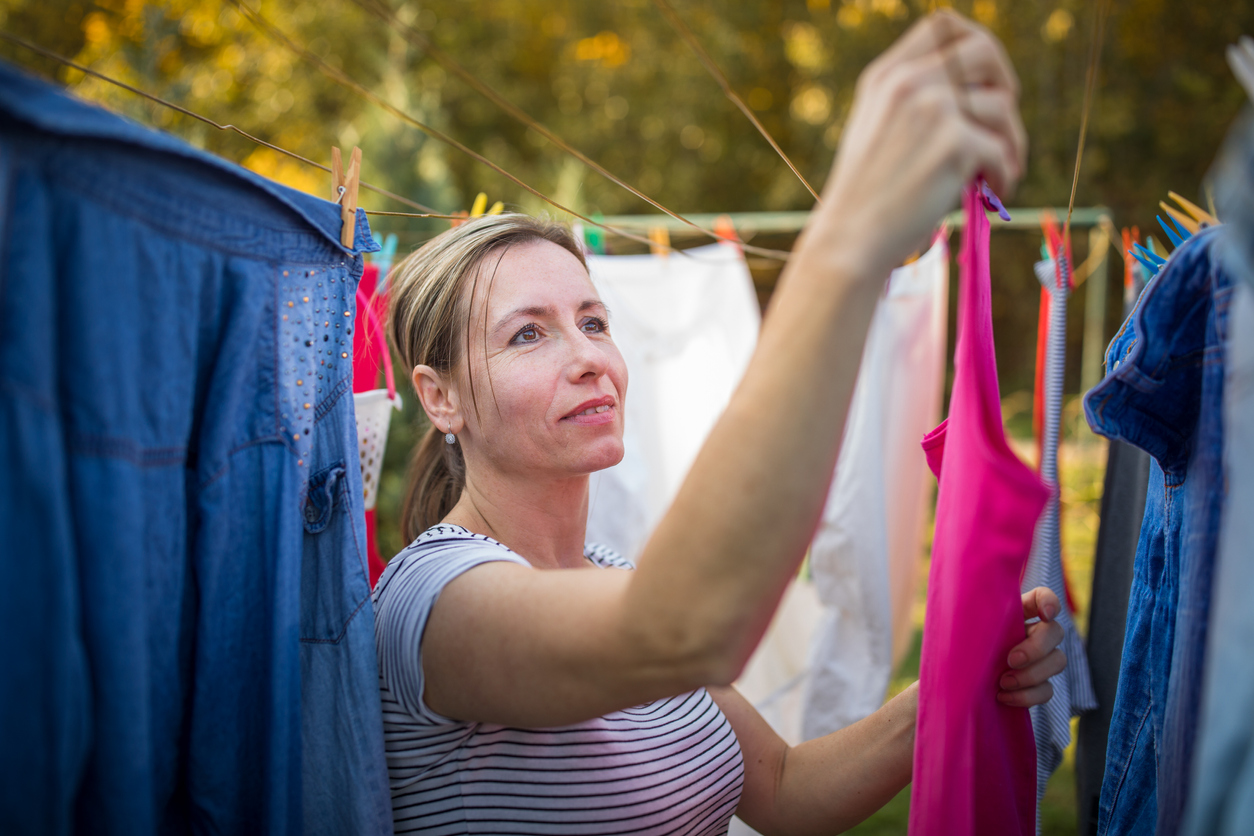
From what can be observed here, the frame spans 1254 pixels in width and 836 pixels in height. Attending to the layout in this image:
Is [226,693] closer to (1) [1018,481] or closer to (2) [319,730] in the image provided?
(2) [319,730]

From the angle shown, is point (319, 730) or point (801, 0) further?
point (801, 0)

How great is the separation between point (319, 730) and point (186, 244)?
65 cm

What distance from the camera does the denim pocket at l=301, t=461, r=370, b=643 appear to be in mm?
1117

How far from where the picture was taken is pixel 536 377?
132 centimetres

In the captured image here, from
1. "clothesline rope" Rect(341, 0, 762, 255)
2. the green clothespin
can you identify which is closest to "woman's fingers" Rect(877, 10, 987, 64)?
"clothesline rope" Rect(341, 0, 762, 255)

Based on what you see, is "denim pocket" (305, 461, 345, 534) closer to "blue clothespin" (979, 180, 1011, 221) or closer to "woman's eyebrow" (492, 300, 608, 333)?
"woman's eyebrow" (492, 300, 608, 333)

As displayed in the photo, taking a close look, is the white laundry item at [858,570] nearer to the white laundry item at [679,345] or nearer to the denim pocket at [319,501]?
the white laundry item at [679,345]

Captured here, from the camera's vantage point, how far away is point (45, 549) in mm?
758

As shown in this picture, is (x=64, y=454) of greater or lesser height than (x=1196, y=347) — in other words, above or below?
below

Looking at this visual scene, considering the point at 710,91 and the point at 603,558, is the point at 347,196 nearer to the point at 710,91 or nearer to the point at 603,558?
the point at 603,558

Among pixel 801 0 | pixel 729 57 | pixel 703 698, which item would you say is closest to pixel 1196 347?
pixel 703 698

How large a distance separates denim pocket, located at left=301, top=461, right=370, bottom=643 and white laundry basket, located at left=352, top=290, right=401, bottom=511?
0.57 meters

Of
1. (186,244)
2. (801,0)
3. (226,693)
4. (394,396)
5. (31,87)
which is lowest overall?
(226,693)

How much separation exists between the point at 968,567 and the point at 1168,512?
40 centimetres
